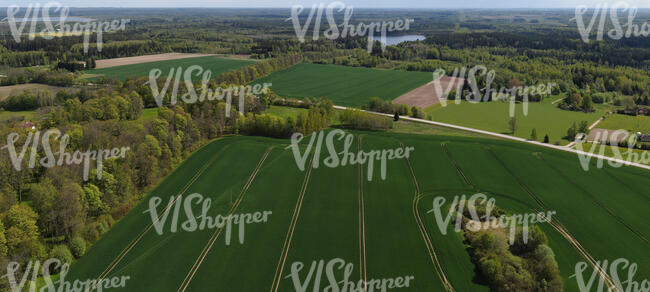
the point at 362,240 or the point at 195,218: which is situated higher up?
the point at 195,218

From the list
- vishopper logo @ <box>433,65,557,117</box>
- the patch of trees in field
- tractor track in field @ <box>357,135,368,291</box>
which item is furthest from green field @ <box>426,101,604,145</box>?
tractor track in field @ <box>357,135,368,291</box>

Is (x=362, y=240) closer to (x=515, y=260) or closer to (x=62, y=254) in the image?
(x=515, y=260)

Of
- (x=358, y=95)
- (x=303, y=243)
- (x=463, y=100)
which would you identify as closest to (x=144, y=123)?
(x=303, y=243)

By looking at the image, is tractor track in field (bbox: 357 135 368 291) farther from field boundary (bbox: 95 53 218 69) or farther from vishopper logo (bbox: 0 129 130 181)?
field boundary (bbox: 95 53 218 69)

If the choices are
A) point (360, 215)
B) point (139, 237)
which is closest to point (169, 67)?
point (139, 237)

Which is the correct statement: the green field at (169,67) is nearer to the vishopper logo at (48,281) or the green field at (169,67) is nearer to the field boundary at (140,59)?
the field boundary at (140,59)

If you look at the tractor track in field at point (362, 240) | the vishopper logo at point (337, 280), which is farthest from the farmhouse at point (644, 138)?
the vishopper logo at point (337, 280)
